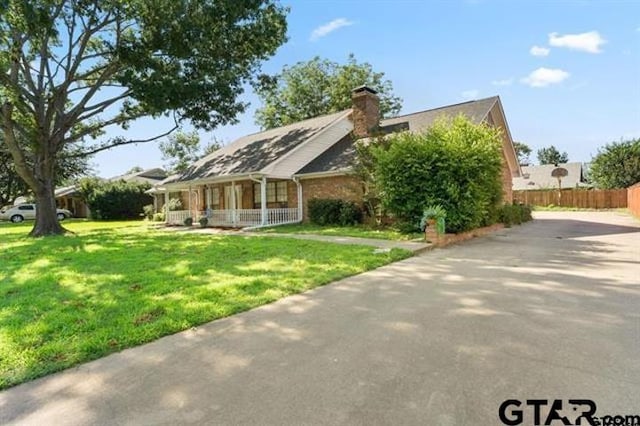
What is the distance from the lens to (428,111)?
1908 cm

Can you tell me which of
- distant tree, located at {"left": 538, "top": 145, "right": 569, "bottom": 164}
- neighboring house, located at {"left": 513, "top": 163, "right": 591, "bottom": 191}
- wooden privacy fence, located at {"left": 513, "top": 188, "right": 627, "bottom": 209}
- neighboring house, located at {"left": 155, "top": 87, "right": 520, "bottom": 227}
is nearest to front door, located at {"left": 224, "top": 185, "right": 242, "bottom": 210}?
neighboring house, located at {"left": 155, "top": 87, "right": 520, "bottom": 227}

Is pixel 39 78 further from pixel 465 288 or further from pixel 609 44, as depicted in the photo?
pixel 609 44

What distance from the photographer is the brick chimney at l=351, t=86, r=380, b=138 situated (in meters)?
18.3

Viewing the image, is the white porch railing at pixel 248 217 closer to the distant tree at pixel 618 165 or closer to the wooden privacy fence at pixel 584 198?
the wooden privacy fence at pixel 584 198

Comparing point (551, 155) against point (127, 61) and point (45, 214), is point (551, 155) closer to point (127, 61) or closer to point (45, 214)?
point (127, 61)

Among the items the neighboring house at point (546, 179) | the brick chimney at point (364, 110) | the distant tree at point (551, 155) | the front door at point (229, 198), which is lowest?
the front door at point (229, 198)

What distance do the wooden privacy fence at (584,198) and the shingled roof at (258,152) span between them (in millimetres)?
19033

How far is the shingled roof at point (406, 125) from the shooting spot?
16.3 metres

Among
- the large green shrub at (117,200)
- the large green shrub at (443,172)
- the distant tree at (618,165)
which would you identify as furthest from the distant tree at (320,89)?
the distant tree at (618,165)

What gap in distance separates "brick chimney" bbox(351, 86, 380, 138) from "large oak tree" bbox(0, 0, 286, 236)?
14.9ft

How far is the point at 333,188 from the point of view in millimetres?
16359

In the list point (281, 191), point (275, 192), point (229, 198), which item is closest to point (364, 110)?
point (281, 191)

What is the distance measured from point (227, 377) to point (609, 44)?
1621cm

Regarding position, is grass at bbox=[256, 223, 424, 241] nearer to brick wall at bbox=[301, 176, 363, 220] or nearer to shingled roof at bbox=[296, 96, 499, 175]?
brick wall at bbox=[301, 176, 363, 220]
